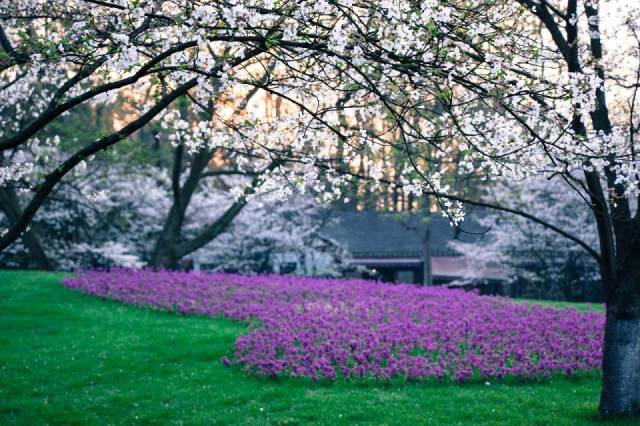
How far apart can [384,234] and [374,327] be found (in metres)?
27.3

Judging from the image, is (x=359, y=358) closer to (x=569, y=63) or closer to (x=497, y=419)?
(x=497, y=419)

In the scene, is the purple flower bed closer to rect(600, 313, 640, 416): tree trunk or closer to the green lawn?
the green lawn

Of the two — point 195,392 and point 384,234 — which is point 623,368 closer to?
point 195,392

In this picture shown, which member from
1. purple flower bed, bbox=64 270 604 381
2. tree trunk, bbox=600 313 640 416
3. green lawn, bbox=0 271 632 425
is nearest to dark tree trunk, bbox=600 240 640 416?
tree trunk, bbox=600 313 640 416

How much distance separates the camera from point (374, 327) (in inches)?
556

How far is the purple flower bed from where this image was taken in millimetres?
11391

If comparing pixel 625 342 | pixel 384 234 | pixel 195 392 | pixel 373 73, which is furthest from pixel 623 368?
pixel 384 234

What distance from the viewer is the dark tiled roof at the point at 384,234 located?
1521 inches

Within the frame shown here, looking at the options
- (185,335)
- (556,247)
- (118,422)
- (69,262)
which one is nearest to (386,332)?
(185,335)

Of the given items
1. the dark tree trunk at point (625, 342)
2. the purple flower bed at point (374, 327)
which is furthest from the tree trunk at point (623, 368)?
the purple flower bed at point (374, 327)

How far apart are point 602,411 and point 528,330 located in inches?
209

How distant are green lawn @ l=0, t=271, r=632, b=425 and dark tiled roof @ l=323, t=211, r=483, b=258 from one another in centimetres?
2381

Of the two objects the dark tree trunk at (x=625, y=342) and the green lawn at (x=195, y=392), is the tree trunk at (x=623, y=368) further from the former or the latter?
the green lawn at (x=195, y=392)

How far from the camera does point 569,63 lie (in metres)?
8.41
